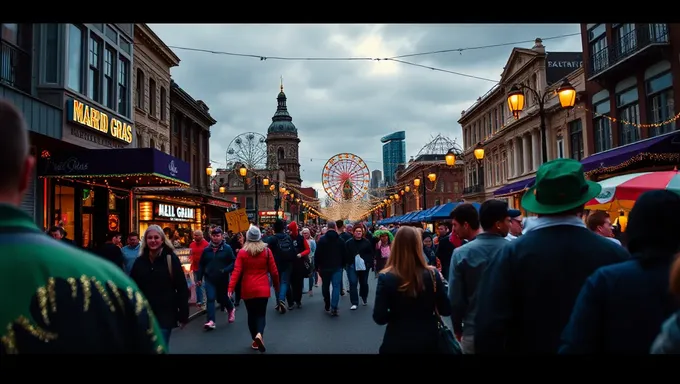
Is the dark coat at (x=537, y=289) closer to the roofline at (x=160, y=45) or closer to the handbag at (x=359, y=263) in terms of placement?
the handbag at (x=359, y=263)

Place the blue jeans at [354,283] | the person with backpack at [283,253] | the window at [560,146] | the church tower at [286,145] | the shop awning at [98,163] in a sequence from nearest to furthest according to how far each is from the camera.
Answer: the person with backpack at [283,253]
the blue jeans at [354,283]
the shop awning at [98,163]
the window at [560,146]
the church tower at [286,145]

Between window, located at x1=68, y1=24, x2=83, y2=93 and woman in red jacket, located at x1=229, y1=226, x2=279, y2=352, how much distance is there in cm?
1017

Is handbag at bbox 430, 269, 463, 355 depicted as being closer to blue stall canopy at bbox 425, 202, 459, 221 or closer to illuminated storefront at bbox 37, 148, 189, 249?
illuminated storefront at bbox 37, 148, 189, 249

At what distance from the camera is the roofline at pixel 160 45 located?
28817 mm

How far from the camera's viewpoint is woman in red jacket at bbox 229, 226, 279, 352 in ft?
27.5

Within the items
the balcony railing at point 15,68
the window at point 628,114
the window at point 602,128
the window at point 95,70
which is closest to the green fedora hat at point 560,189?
the balcony railing at point 15,68

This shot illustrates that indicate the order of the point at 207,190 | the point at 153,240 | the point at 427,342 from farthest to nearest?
the point at 207,190, the point at 153,240, the point at 427,342

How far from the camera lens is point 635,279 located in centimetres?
249

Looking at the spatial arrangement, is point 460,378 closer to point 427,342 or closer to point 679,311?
point 679,311

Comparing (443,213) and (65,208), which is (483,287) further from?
(443,213)

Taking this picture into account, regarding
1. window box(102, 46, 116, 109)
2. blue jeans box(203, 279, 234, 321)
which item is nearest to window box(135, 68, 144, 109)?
window box(102, 46, 116, 109)

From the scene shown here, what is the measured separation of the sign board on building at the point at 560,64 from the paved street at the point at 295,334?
3395cm

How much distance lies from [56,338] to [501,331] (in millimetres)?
2223

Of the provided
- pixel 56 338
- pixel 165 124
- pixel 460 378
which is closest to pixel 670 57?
pixel 460 378
